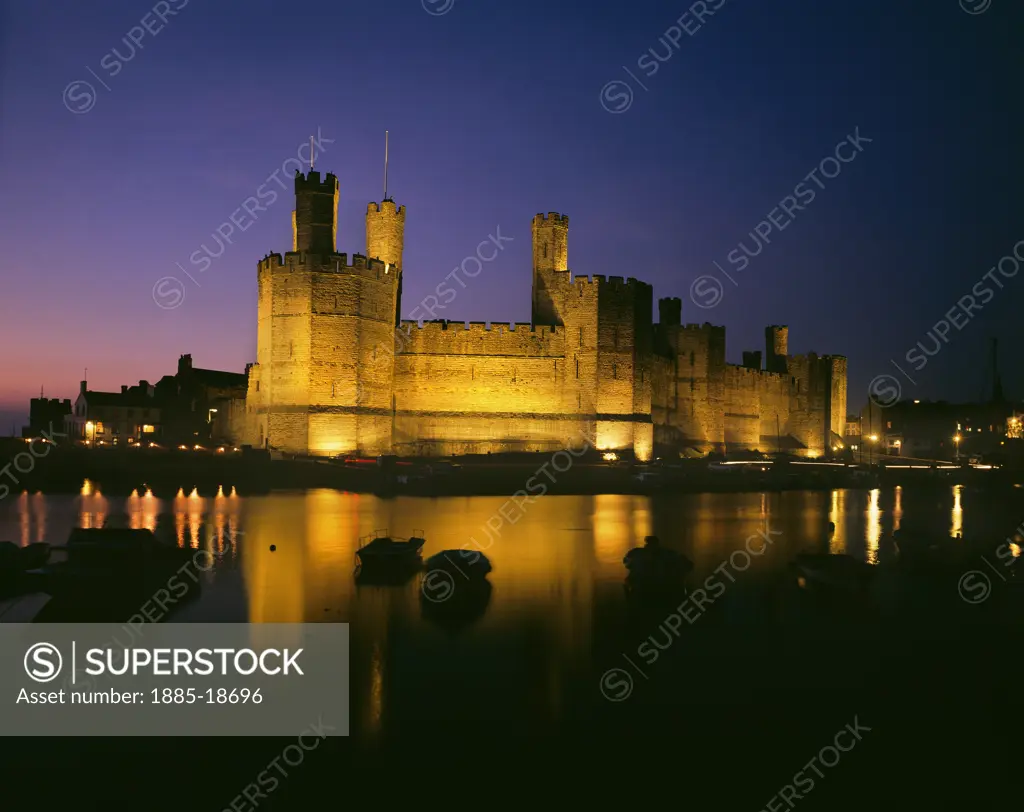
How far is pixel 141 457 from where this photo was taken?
32.3 meters

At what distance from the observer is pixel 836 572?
1542 cm

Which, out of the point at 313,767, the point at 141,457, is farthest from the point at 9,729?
the point at 141,457

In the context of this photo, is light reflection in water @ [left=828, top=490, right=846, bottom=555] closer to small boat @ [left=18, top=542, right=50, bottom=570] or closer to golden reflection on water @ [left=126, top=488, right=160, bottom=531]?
small boat @ [left=18, top=542, right=50, bottom=570]

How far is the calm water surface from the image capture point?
31.9ft

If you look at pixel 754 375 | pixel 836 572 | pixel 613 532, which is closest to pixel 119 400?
pixel 754 375

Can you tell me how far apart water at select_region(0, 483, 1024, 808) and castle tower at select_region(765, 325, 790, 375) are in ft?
97.1

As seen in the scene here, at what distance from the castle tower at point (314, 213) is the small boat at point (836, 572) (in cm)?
2140

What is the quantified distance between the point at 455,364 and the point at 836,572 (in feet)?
71.5

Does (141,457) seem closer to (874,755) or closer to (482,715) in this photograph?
(482,715)

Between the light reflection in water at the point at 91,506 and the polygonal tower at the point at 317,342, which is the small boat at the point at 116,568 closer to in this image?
the light reflection in water at the point at 91,506

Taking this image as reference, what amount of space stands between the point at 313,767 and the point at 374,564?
7775mm

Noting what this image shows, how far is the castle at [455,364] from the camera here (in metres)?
31.3

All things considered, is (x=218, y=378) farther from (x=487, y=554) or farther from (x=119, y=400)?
(x=487, y=554)

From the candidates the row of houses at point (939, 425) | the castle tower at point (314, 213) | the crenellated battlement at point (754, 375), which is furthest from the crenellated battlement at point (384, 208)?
the row of houses at point (939, 425)
